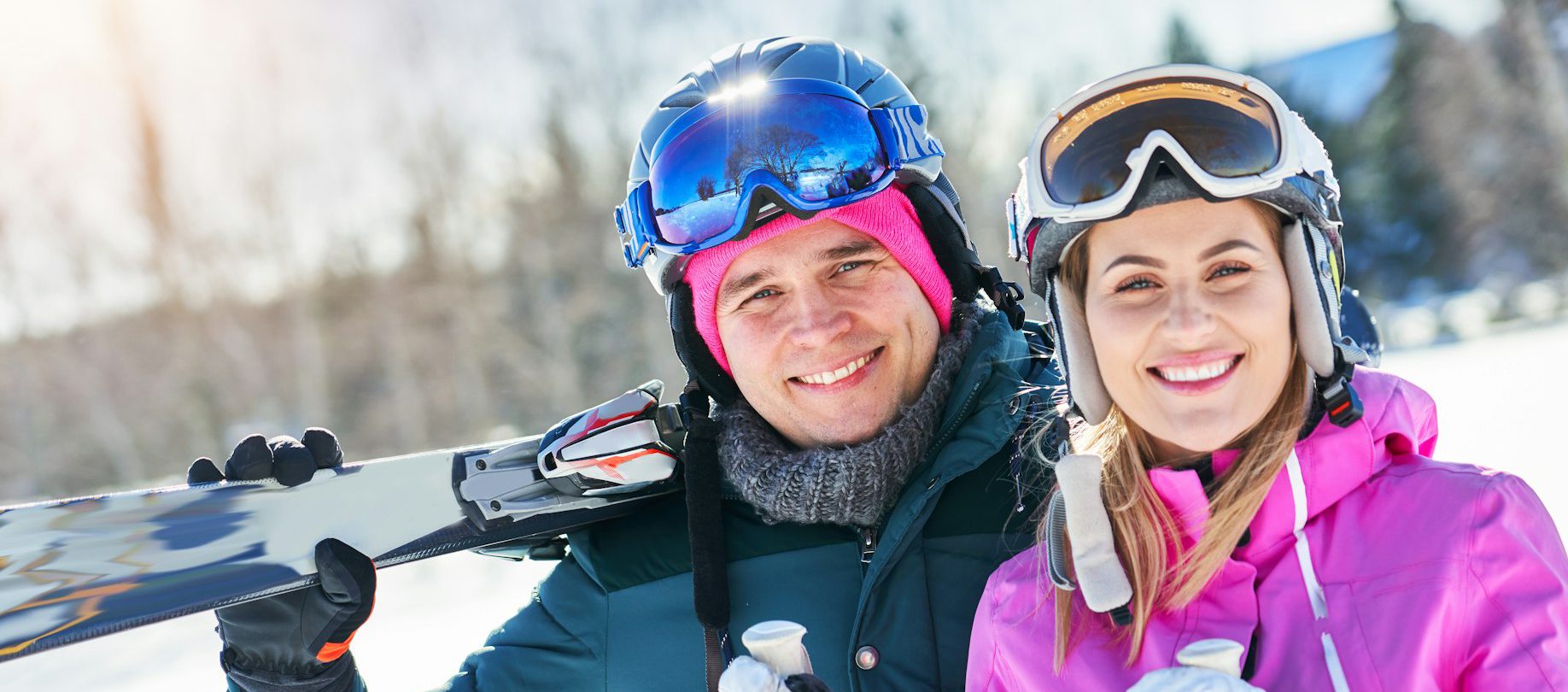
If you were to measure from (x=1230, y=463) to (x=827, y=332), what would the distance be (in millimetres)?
904

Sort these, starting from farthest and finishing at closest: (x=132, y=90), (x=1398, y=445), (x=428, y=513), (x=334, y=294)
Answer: (x=334, y=294)
(x=132, y=90)
(x=428, y=513)
(x=1398, y=445)

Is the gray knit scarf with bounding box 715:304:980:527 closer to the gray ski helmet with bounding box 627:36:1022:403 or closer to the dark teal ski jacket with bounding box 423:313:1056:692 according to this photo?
the dark teal ski jacket with bounding box 423:313:1056:692

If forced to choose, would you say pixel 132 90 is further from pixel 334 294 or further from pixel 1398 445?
pixel 1398 445

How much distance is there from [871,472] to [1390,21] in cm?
2923

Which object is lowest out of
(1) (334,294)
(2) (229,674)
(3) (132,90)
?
(1) (334,294)

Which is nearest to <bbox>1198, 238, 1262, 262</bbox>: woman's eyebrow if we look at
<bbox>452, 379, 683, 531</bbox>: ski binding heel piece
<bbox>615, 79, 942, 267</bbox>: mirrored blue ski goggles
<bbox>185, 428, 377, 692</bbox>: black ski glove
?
<bbox>615, 79, 942, 267</bbox>: mirrored blue ski goggles

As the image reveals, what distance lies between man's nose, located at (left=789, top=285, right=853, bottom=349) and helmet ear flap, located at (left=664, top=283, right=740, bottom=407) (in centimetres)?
30

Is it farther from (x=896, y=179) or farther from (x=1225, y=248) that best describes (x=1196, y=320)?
(x=896, y=179)

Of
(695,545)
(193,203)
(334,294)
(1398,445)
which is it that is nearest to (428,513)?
(695,545)

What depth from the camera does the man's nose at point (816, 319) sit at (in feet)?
7.89

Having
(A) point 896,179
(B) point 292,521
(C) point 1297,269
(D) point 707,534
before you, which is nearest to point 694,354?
(D) point 707,534

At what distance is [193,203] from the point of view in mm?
23172

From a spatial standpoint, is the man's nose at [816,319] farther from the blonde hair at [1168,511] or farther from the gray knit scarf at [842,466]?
the blonde hair at [1168,511]

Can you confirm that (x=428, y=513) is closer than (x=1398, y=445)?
No
